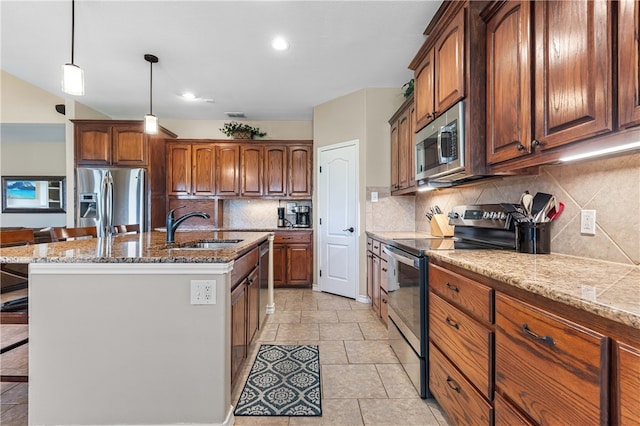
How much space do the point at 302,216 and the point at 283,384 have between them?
10.8 ft

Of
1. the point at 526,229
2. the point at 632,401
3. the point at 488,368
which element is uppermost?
the point at 526,229

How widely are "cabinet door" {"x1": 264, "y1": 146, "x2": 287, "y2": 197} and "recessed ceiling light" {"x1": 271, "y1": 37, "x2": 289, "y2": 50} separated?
199cm

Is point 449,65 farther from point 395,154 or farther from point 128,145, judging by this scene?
point 128,145

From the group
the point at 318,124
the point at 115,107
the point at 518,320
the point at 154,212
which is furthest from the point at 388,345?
the point at 115,107

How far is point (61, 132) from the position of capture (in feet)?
18.2

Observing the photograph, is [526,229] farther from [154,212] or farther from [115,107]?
[115,107]

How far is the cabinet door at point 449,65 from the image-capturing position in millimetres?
1882

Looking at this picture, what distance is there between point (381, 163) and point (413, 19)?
1720mm

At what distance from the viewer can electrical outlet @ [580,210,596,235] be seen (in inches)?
55.0

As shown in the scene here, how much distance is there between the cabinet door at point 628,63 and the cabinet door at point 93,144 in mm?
5417

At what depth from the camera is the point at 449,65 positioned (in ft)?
6.63

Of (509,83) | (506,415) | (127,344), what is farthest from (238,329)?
(509,83)

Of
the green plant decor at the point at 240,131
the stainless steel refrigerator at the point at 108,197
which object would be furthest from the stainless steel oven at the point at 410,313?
the stainless steel refrigerator at the point at 108,197

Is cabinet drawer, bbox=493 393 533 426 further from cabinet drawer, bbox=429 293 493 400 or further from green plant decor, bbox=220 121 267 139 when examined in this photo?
green plant decor, bbox=220 121 267 139
